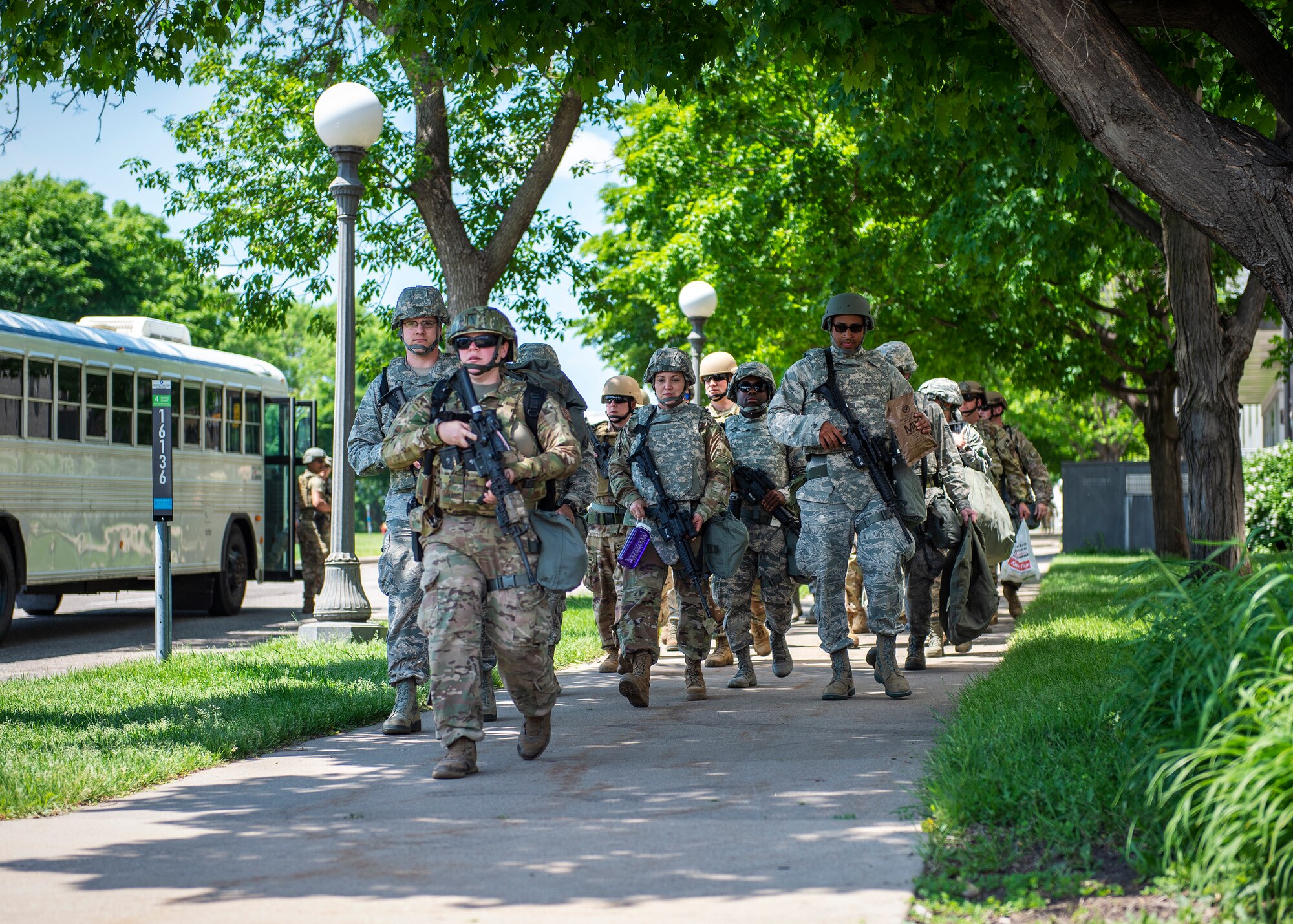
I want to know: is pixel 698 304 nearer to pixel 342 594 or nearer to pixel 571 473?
pixel 342 594

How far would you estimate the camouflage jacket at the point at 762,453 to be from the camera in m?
10.2

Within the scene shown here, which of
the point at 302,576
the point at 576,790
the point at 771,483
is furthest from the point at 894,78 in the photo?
the point at 302,576

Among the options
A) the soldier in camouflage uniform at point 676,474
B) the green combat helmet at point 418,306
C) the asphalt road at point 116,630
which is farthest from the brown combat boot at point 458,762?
the asphalt road at point 116,630

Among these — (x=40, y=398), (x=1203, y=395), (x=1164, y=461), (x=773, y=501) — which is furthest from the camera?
(x=1164, y=461)

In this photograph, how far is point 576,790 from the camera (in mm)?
6293

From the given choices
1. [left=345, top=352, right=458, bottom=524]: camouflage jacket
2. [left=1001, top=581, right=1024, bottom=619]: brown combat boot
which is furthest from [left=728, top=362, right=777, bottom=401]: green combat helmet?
[left=1001, top=581, right=1024, bottom=619]: brown combat boot

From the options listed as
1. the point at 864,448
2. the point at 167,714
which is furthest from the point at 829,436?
the point at 167,714

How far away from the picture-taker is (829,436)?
8.78 metres

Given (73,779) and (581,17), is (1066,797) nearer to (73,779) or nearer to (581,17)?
(73,779)

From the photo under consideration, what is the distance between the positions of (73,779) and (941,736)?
387 centimetres

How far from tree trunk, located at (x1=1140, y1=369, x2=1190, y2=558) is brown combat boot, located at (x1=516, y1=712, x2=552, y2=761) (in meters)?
19.1

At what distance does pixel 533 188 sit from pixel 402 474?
30.5 feet

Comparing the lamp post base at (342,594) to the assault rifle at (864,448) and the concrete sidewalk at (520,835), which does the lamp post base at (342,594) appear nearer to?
the concrete sidewalk at (520,835)

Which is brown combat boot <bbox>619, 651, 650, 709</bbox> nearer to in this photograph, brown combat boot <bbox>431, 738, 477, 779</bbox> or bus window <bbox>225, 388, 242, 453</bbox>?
brown combat boot <bbox>431, 738, 477, 779</bbox>
